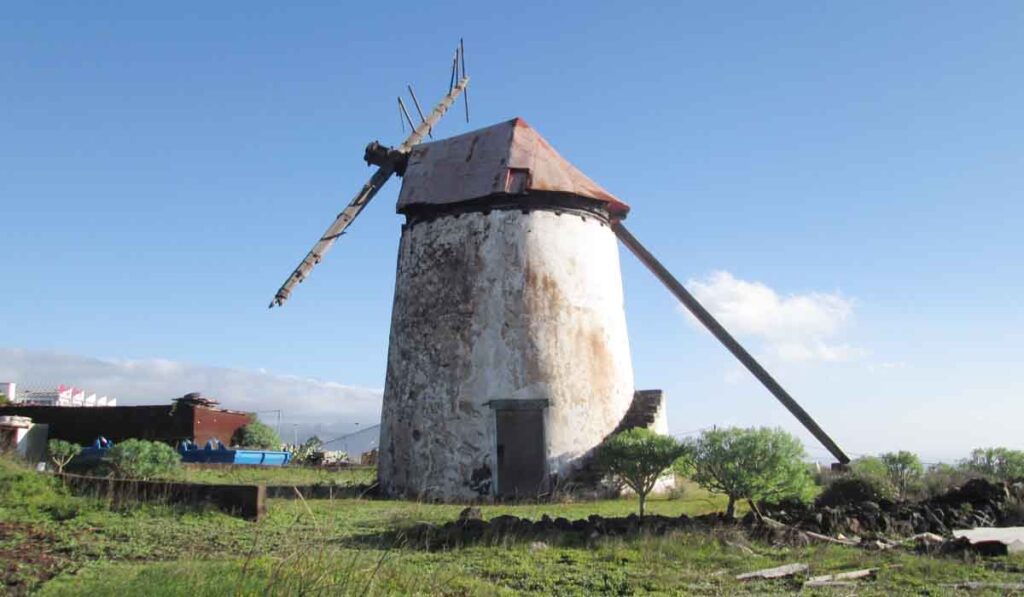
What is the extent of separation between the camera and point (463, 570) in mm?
7637

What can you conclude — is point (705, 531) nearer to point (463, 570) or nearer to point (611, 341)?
point (463, 570)

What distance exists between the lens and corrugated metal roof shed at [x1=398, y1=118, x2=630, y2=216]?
17.2 meters

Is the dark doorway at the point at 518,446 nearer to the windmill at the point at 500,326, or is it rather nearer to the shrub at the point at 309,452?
the windmill at the point at 500,326

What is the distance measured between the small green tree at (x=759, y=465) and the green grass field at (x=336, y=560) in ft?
4.68

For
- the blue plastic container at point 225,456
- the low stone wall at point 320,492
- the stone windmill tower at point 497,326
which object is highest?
the stone windmill tower at point 497,326

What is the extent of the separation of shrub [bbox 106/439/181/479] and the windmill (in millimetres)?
4050

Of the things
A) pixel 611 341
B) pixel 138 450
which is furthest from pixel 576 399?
pixel 138 450

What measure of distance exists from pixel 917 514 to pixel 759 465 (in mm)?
2373

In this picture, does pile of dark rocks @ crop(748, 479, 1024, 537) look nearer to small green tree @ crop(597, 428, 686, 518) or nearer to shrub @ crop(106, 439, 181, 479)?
small green tree @ crop(597, 428, 686, 518)

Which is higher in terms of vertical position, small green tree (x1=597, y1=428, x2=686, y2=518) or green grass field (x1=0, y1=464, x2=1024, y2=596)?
small green tree (x1=597, y1=428, x2=686, y2=518)

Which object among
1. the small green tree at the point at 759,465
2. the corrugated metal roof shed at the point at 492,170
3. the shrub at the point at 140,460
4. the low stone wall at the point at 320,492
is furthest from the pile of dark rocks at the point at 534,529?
the corrugated metal roof shed at the point at 492,170

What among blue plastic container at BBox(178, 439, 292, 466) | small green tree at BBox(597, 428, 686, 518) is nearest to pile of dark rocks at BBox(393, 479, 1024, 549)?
small green tree at BBox(597, 428, 686, 518)

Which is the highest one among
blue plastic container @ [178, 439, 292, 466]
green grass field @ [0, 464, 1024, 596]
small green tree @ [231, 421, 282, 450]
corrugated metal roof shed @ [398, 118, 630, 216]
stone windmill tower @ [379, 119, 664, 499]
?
corrugated metal roof shed @ [398, 118, 630, 216]

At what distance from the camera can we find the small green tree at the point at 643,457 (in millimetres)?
13109
